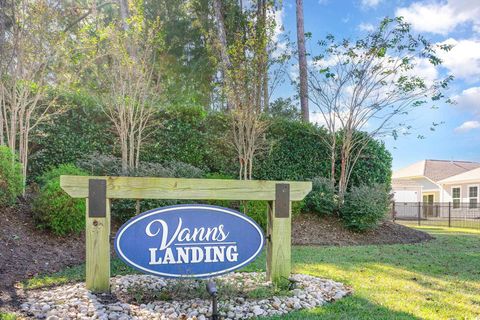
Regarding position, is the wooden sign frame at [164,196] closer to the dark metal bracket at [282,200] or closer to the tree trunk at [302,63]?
the dark metal bracket at [282,200]

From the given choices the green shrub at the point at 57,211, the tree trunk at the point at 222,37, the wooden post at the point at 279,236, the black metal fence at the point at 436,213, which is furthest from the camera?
the black metal fence at the point at 436,213

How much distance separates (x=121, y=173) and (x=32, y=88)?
2.06 meters

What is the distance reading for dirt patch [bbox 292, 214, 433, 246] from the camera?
7.54m

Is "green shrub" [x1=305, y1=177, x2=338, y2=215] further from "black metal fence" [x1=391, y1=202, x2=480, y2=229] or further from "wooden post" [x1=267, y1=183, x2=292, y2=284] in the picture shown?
"black metal fence" [x1=391, y1=202, x2=480, y2=229]

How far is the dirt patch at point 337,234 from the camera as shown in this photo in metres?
7.54

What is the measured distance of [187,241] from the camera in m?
3.19

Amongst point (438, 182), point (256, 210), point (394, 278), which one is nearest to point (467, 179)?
point (438, 182)

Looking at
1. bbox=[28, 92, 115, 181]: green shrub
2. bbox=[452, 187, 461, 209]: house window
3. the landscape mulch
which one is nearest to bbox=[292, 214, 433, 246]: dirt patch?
the landscape mulch

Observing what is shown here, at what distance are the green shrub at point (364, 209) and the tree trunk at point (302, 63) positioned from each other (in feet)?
12.6

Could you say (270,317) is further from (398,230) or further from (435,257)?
(398,230)

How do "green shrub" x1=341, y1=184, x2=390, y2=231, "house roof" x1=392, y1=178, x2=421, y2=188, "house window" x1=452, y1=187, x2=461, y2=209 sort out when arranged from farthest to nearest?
"house roof" x1=392, y1=178, x2=421, y2=188, "house window" x1=452, y1=187, x2=461, y2=209, "green shrub" x1=341, y1=184, x2=390, y2=231

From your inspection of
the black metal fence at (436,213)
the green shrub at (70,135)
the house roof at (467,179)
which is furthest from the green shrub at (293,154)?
the house roof at (467,179)

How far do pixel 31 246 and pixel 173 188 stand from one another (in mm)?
2817

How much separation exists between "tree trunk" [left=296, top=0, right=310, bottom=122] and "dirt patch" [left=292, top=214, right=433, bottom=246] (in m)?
4.21
